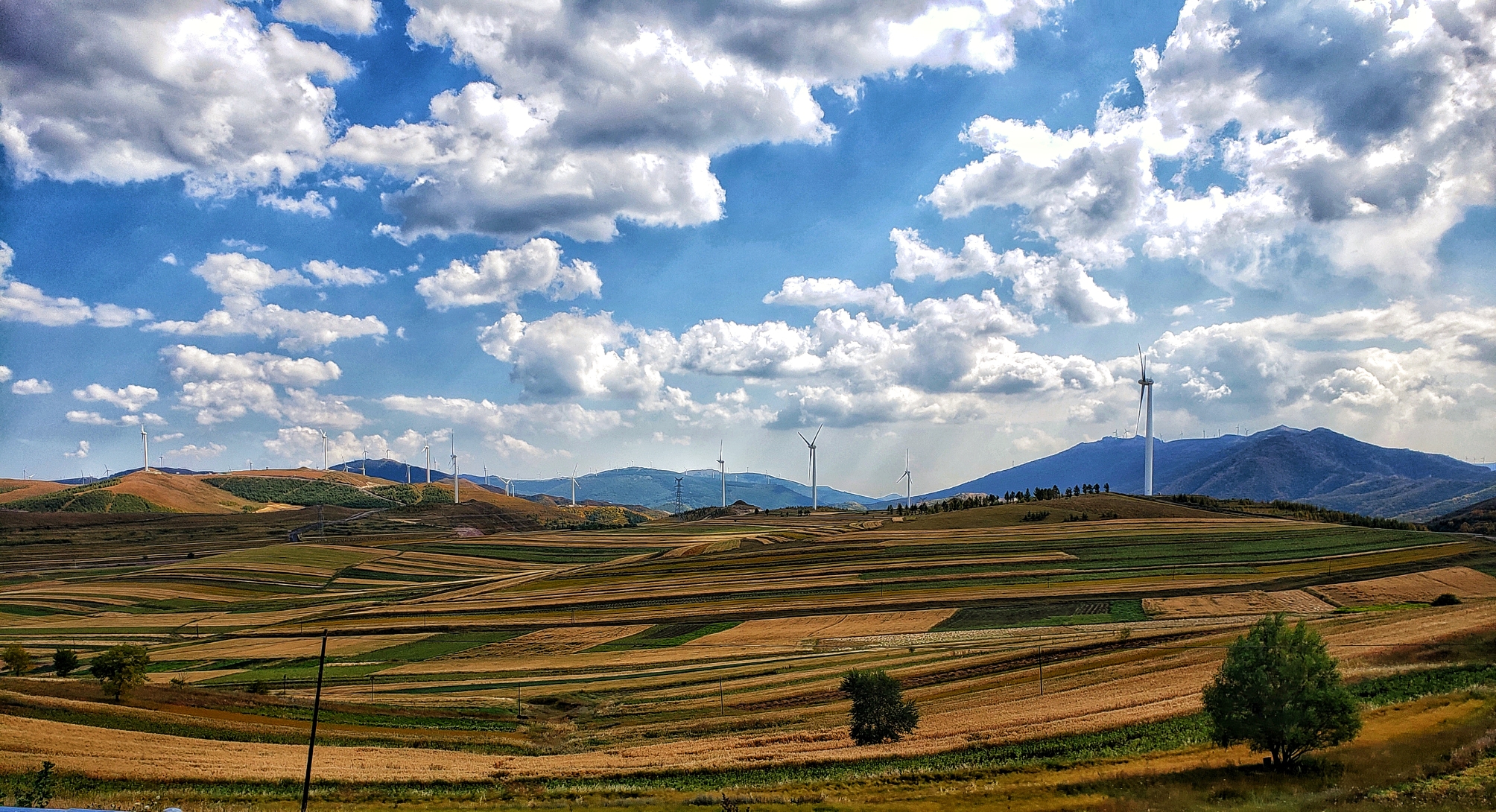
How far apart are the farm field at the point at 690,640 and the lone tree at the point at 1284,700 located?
2.38 metres

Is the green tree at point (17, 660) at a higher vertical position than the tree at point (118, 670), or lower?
lower

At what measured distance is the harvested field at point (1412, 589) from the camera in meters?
90.3

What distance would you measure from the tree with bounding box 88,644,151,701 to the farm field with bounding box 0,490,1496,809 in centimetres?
240

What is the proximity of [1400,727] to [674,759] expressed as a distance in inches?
1451

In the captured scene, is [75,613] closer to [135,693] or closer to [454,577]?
[454,577]

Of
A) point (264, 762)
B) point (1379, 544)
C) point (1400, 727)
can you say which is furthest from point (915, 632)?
point (1379, 544)

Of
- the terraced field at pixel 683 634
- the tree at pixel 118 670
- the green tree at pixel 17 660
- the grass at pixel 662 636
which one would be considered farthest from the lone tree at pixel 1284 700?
the green tree at pixel 17 660

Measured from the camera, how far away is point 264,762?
1745 inches

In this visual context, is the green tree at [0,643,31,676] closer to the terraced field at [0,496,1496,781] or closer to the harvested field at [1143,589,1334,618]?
the terraced field at [0,496,1496,781]

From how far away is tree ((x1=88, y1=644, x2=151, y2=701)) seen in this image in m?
58.9

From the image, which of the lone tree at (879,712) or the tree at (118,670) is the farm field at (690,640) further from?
the tree at (118,670)

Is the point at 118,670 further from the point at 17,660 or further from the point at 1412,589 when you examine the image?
the point at 1412,589

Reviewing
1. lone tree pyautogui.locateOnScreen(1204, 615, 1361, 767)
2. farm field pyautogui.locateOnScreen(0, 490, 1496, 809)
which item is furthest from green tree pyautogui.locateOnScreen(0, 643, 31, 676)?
lone tree pyautogui.locateOnScreen(1204, 615, 1361, 767)

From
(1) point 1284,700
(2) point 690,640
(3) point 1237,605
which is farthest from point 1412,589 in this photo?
(2) point 690,640
